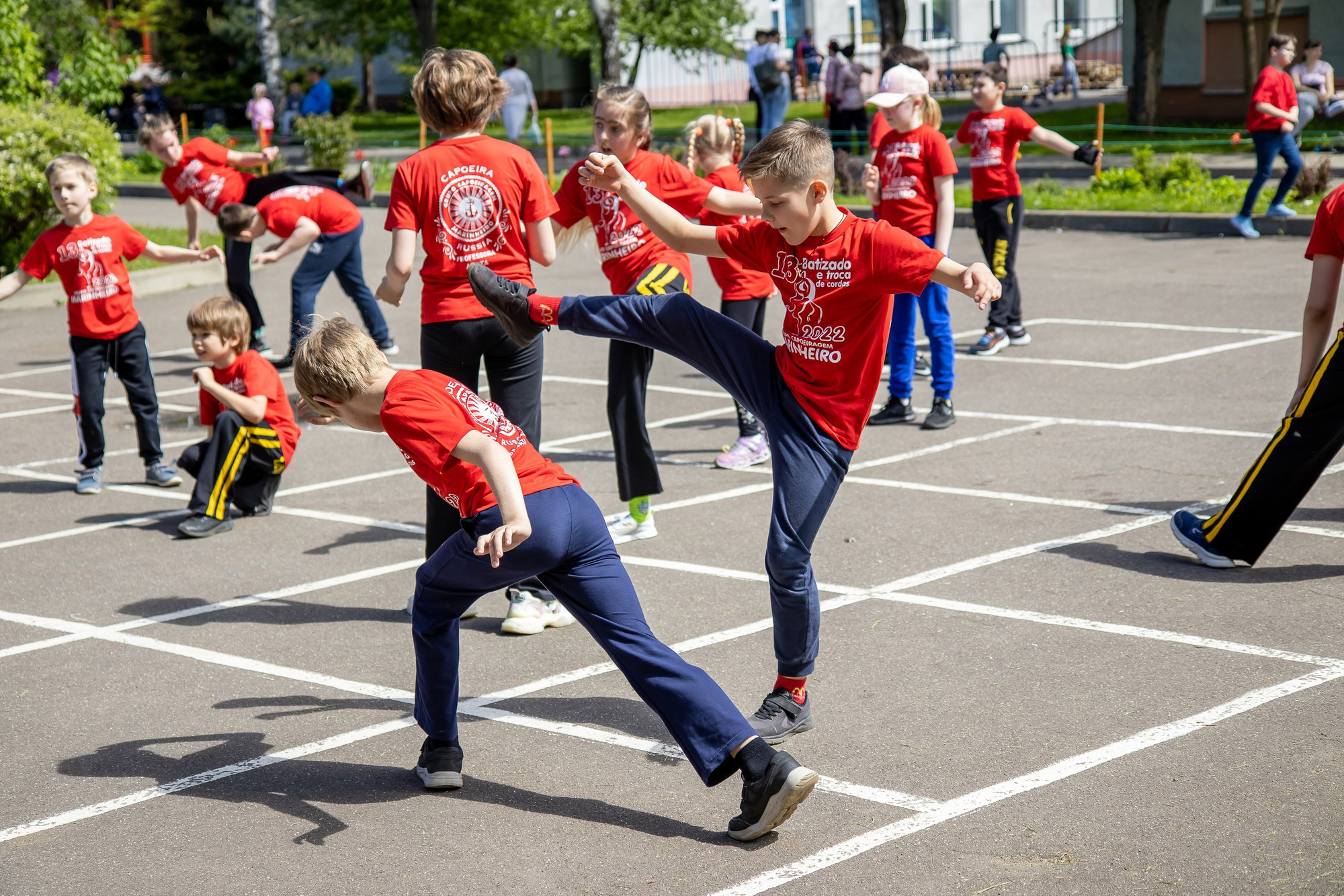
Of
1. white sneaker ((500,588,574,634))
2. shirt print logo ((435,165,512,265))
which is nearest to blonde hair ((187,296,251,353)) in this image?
A: shirt print logo ((435,165,512,265))

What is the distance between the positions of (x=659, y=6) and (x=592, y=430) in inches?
1394

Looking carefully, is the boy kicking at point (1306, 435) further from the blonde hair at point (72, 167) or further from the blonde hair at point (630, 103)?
the blonde hair at point (72, 167)

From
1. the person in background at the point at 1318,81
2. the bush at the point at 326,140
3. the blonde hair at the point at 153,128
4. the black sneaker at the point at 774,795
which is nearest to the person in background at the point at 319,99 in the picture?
the bush at the point at 326,140

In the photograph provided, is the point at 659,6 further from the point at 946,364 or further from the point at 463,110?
the point at 463,110

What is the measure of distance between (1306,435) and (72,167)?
6.58 metres

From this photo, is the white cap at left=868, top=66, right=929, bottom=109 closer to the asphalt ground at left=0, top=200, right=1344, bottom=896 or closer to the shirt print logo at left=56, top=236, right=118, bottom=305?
the asphalt ground at left=0, top=200, right=1344, bottom=896

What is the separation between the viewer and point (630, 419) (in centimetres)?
639

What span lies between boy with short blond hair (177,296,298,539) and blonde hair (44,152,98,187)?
1.18 meters

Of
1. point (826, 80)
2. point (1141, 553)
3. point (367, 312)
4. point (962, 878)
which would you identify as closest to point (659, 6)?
point (826, 80)

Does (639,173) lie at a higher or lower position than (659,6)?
lower

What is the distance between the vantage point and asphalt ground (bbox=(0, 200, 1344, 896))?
372 centimetres

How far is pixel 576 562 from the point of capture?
3900mm

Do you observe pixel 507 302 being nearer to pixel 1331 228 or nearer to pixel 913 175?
pixel 1331 228

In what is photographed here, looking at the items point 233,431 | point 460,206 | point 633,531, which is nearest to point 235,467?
point 233,431
